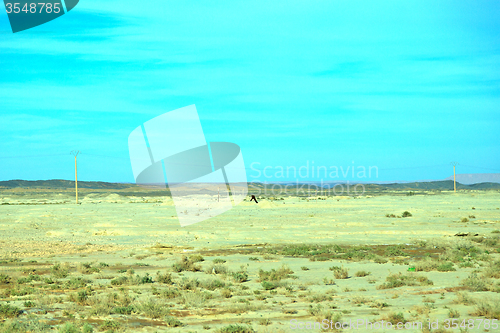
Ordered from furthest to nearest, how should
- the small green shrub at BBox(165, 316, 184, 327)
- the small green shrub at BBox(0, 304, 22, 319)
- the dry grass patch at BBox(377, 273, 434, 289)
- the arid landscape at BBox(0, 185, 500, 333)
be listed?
1. the dry grass patch at BBox(377, 273, 434, 289)
2. the small green shrub at BBox(0, 304, 22, 319)
3. the arid landscape at BBox(0, 185, 500, 333)
4. the small green shrub at BBox(165, 316, 184, 327)

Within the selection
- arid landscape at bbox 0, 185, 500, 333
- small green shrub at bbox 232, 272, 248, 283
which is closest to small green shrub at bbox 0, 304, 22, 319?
arid landscape at bbox 0, 185, 500, 333

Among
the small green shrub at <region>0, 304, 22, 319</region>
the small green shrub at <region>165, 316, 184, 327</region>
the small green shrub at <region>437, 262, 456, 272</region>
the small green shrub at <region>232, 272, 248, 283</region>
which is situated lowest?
the small green shrub at <region>437, 262, 456, 272</region>

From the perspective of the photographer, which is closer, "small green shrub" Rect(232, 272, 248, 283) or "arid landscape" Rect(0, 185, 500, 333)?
"arid landscape" Rect(0, 185, 500, 333)

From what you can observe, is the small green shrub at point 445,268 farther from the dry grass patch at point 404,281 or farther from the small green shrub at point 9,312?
the small green shrub at point 9,312

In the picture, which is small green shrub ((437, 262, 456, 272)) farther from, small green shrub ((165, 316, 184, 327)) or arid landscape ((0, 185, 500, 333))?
small green shrub ((165, 316, 184, 327))

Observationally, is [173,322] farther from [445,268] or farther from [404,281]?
[445,268]

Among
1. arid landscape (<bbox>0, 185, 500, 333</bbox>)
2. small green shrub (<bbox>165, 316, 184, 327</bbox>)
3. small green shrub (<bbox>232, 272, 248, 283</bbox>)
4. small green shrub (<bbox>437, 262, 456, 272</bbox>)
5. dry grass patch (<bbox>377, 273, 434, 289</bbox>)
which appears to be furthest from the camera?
small green shrub (<bbox>437, 262, 456, 272</bbox>)

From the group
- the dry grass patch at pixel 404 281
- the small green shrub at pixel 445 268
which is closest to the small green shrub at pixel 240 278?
the dry grass patch at pixel 404 281

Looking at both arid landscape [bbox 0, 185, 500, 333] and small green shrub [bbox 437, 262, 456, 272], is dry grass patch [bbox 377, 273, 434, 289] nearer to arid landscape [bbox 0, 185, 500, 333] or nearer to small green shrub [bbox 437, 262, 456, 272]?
arid landscape [bbox 0, 185, 500, 333]

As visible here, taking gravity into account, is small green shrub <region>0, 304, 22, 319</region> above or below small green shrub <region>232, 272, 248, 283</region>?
above

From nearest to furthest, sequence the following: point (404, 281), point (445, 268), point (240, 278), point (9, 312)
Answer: point (9, 312) < point (404, 281) < point (240, 278) < point (445, 268)

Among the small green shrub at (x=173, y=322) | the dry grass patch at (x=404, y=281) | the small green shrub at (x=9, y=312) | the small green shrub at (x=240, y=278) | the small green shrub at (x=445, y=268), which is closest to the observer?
the small green shrub at (x=173, y=322)

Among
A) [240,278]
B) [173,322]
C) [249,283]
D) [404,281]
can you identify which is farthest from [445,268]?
[173,322]

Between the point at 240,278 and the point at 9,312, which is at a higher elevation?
the point at 9,312
